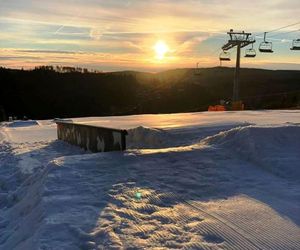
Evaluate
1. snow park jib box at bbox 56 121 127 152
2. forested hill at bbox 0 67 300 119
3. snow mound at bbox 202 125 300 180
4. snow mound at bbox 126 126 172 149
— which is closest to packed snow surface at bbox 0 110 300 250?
snow mound at bbox 202 125 300 180

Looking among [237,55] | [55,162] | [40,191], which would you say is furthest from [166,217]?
[237,55]

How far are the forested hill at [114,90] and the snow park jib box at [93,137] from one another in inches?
3293

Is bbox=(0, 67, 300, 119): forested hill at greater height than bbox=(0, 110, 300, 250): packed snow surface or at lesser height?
lesser

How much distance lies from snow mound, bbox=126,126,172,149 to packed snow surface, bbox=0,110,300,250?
9.62 ft

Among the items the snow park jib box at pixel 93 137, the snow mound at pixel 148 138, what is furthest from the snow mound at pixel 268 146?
the snow mound at pixel 148 138

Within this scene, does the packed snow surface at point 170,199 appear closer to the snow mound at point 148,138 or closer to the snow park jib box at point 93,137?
the snow park jib box at point 93,137

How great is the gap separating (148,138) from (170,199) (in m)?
6.66

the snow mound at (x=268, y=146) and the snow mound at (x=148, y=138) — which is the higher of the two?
the snow mound at (x=268, y=146)

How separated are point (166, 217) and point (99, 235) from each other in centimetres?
80

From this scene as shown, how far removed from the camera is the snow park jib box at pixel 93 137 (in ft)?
32.5

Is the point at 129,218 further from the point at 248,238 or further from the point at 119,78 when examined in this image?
the point at 119,78

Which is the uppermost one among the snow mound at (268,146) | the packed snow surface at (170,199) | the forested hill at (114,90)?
the snow mound at (268,146)

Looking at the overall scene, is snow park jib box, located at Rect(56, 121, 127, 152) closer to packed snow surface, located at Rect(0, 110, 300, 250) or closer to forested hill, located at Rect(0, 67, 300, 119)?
packed snow surface, located at Rect(0, 110, 300, 250)

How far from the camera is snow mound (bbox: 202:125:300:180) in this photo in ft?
23.0
